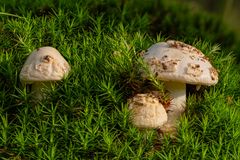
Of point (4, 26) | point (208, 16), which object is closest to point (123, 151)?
point (4, 26)

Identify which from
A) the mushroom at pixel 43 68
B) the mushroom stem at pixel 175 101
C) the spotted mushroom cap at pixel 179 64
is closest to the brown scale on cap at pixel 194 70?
the spotted mushroom cap at pixel 179 64

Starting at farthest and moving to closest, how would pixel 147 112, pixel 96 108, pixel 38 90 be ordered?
pixel 38 90
pixel 96 108
pixel 147 112

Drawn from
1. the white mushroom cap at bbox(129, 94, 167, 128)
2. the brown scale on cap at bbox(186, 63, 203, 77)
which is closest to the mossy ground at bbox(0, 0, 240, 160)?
the white mushroom cap at bbox(129, 94, 167, 128)

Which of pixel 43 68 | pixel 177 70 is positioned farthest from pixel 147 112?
pixel 43 68

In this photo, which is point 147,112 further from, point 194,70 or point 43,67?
point 43,67

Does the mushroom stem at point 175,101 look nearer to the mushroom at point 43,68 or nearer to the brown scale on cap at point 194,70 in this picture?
the brown scale on cap at point 194,70

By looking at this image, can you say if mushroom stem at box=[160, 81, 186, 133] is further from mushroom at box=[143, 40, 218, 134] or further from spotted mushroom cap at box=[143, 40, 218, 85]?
spotted mushroom cap at box=[143, 40, 218, 85]
